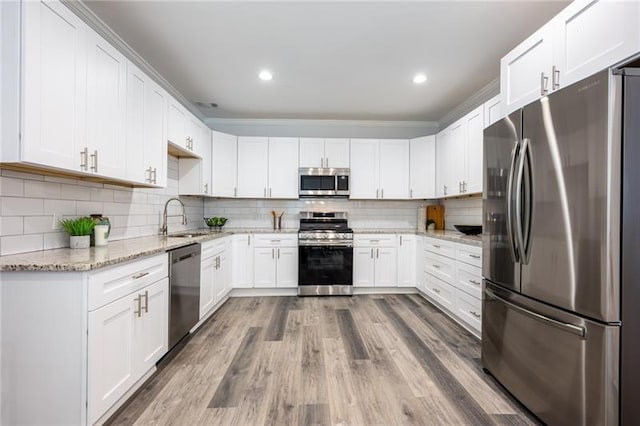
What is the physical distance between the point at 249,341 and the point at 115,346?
3.95 ft

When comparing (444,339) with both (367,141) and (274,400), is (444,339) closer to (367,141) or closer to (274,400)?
(274,400)

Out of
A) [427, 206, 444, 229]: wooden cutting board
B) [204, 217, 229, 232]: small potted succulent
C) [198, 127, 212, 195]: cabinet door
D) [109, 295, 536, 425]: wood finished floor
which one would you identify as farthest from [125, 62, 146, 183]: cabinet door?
[427, 206, 444, 229]: wooden cutting board

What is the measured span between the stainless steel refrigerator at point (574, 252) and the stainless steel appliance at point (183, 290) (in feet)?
7.82

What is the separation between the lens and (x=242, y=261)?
399cm

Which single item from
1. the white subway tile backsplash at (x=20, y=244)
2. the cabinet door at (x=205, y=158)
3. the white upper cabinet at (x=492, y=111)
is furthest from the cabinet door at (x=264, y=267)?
the white upper cabinet at (x=492, y=111)

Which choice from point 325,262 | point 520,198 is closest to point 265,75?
point 325,262

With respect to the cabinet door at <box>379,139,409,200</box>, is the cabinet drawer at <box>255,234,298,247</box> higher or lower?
lower

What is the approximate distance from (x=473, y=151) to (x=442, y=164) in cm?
78

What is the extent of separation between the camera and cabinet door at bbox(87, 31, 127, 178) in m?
1.83

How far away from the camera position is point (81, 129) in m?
1.75

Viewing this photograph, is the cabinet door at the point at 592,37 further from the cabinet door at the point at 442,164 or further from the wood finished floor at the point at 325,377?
the cabinet door at the point at 442,164

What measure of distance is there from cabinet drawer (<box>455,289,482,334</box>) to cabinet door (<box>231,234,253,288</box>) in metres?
2.58

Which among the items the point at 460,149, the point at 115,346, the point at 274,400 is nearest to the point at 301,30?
the point at 460,149

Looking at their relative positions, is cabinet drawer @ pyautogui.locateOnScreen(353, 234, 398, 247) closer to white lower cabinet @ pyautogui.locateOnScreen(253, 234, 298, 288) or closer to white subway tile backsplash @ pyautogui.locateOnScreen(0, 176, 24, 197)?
white lower cabinet @ pyautogui.locateOnScreen(253, 234, 298, 288)
